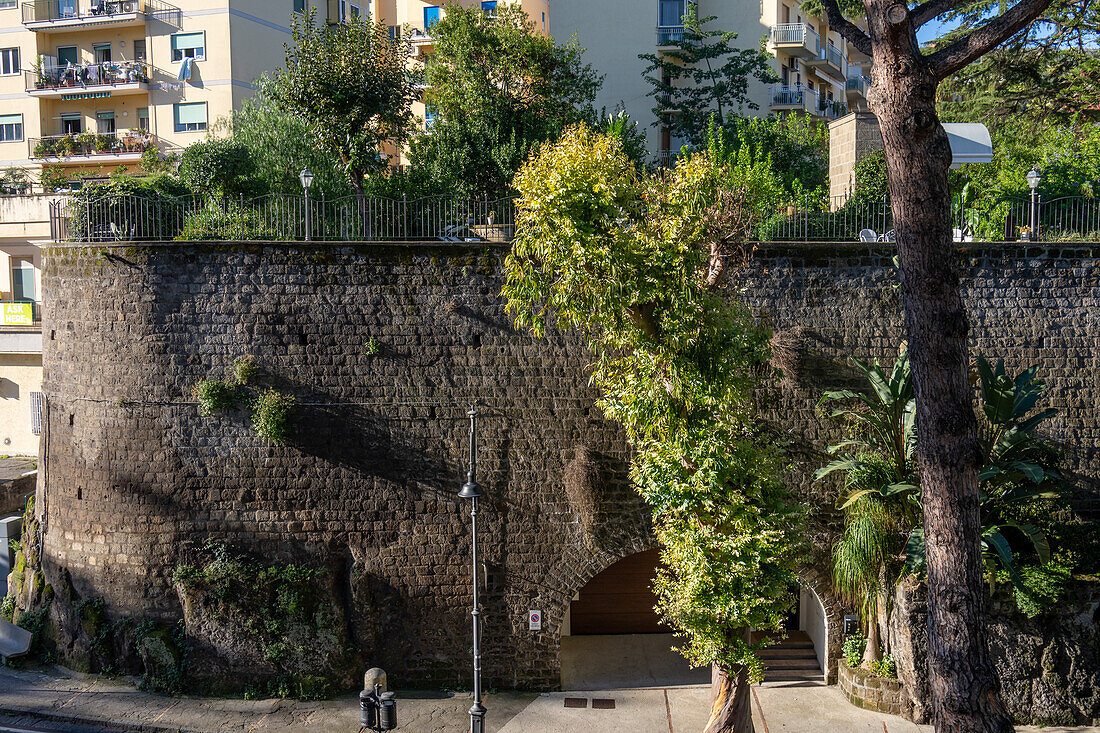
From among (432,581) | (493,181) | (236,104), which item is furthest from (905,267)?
(236,104)

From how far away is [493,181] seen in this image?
19.7 m

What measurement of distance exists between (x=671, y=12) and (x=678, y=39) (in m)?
1.84

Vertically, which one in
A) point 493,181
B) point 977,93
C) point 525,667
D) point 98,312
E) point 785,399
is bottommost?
point 525,667

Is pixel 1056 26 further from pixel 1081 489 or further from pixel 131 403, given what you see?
pixel 131 403

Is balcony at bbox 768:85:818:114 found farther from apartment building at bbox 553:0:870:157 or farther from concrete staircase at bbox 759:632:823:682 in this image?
concrete staircase at bbox 759:632:823:682

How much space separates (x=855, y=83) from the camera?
138 feet

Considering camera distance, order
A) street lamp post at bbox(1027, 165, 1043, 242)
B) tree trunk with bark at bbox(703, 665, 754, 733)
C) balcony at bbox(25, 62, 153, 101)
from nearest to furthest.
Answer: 1. tree trunk with bark at bbox(703, 665, 754, 733)
2. street lamp post at bbox(1027, 165, 1043, 242)
3. balcony at bbox(25, 62, 153, 101)

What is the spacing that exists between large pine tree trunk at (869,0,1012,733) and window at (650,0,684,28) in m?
23.7

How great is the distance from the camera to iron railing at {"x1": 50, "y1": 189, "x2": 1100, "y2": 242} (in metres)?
14.3

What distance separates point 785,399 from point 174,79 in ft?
75.7

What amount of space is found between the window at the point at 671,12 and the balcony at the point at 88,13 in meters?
15.3

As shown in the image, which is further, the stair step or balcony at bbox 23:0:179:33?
balcony at bbox 23:0:179:33

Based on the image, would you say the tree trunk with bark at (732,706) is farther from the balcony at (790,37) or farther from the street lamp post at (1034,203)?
the balcony at (790,37)

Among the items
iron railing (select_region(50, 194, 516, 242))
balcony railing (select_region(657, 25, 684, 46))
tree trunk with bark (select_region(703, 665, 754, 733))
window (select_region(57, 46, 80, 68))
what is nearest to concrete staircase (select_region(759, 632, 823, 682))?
tree trunk with bark (select_region(703, 665, 754, 733))
